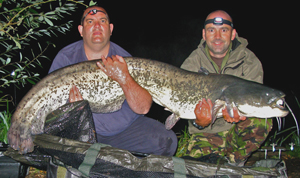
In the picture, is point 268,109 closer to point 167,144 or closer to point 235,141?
point 235,141

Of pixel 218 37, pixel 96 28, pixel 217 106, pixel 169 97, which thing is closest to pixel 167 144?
pixel 169 97

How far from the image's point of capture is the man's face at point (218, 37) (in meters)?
3.43

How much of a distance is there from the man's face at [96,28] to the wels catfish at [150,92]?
421 mm

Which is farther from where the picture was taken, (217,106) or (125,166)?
(217,106)

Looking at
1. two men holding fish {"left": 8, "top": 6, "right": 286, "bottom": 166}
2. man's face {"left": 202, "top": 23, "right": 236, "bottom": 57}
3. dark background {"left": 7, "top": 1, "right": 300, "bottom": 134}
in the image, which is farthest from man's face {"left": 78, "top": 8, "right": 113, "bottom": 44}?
dark background {"left": 7, "top": 1, "right": 300, "bottom": 134}

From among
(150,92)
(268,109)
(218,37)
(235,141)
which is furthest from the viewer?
(218,37)

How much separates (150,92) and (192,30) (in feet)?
62.9

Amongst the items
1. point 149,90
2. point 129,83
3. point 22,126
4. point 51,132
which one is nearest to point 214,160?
point 149,90

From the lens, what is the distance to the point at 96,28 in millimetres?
3156

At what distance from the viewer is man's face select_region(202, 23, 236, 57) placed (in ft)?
11.2

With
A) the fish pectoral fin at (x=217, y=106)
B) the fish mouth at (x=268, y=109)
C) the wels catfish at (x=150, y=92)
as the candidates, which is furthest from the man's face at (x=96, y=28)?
the fish mouth at (x=268, y=109)

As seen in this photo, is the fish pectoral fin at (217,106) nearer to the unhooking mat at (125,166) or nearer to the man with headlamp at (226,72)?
the man with headlamp at (226,72)

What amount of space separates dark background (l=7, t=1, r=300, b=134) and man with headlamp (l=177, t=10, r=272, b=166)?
1199cm

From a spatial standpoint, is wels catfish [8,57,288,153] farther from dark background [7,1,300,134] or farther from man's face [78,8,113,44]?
dark background [7,1,300,134]
